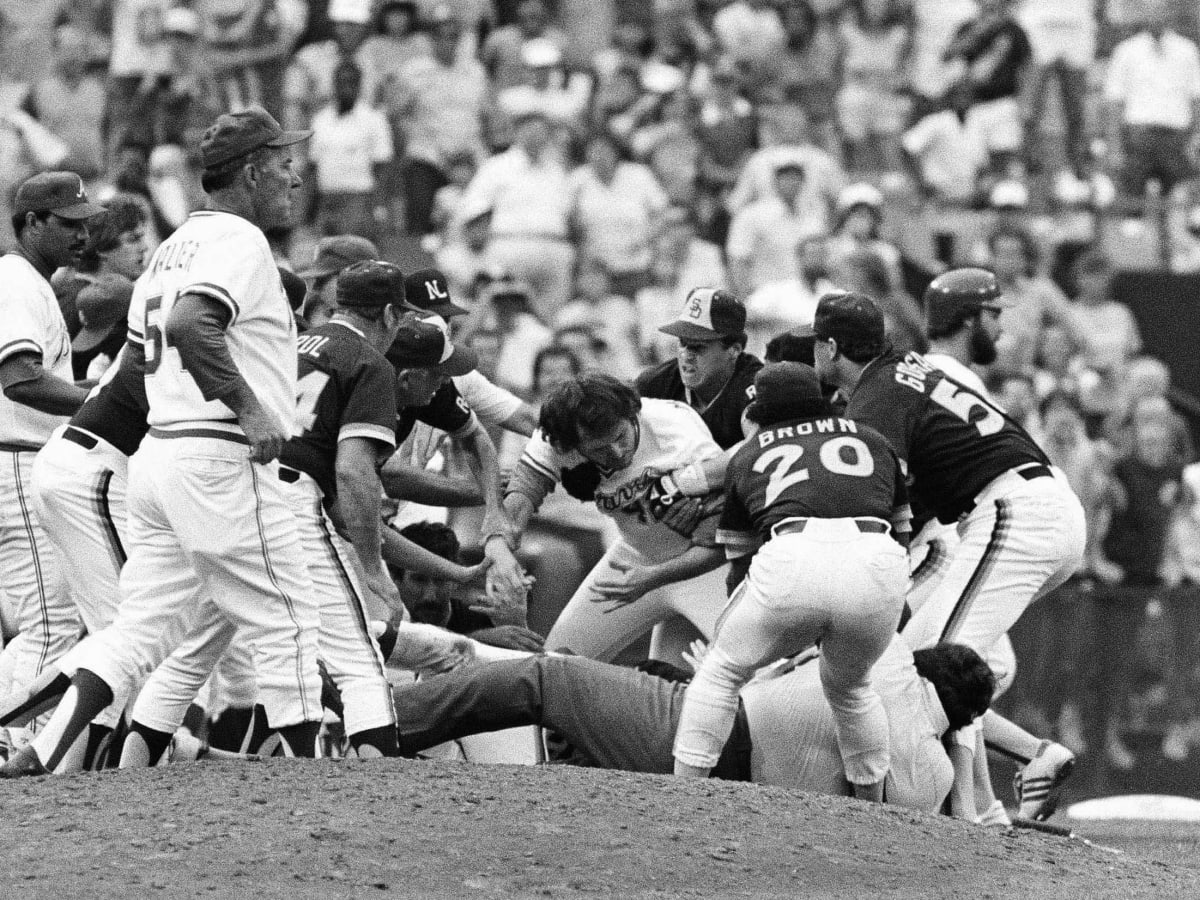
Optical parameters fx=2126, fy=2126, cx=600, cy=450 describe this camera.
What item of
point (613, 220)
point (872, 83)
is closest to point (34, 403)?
point (613, 220)

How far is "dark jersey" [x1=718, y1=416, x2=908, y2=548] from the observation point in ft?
24.5

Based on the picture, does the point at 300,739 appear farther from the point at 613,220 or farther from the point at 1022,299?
the point at 1022,299

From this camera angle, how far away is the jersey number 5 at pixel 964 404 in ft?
28.0

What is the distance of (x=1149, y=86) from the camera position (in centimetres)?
1803

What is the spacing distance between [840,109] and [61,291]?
9734 millimetres

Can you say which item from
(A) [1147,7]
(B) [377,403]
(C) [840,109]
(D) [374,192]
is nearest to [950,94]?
(C) [840,109]

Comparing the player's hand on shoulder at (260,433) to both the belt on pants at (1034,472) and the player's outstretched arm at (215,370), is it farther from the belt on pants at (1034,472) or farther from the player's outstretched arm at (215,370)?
the belt on pants at (1034,472)

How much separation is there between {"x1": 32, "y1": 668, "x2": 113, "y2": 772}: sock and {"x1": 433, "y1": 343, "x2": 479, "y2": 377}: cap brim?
2.31 metres

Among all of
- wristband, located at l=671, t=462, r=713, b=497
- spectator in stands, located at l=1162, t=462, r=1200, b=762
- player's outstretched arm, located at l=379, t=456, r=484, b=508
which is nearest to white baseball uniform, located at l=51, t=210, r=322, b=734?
wristband, located at l=671, t=462, r=713, b=497

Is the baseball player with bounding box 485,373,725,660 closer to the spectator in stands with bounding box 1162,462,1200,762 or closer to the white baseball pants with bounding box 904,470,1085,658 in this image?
the white baseball pants with bounding box 904,470,1085,658

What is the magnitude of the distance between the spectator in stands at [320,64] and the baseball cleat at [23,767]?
1052cm

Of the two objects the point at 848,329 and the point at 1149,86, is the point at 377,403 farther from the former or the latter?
the point at 1149,86

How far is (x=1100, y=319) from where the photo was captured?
16.2 meters

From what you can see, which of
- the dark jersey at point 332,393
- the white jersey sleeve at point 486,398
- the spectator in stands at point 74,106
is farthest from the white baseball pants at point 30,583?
the spectator in stands at point 74,106
